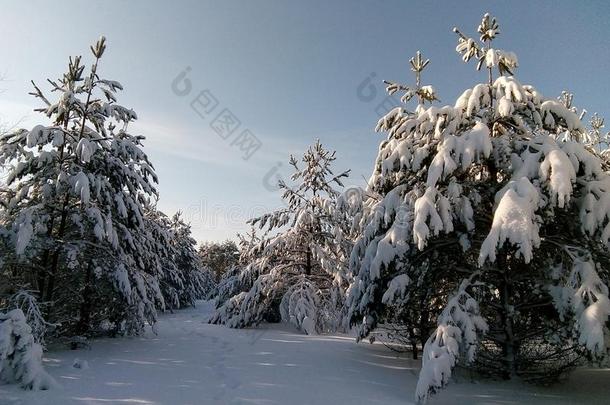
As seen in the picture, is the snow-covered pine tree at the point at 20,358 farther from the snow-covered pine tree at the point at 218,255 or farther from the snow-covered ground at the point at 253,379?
the snow-covered pine tree at the point at 218,255

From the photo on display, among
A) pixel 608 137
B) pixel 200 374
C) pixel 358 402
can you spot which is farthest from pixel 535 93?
pixel 608 137

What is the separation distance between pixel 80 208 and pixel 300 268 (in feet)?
25.2

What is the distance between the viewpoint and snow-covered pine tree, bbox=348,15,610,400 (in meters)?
5.20

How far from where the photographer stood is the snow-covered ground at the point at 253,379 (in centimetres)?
516

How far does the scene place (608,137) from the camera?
17641 millimetres

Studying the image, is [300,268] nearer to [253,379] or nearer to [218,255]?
[253,379]

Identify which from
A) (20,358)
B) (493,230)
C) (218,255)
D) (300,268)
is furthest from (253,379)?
(218,255)

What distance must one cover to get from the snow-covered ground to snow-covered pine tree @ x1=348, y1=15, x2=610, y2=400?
60 cm

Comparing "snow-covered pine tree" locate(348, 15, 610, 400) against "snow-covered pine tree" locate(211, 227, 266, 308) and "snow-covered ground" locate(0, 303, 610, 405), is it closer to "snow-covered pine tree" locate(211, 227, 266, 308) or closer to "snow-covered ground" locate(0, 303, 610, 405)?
"snow-covered ground" locate(0, 303, 610, 405)

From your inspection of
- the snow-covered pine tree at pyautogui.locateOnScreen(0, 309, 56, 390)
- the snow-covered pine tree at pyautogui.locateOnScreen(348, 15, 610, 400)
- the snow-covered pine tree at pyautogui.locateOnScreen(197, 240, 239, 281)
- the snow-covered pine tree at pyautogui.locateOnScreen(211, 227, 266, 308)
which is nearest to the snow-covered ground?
the snow-covered pine tree at pyautogui.locateOnScreen(0, 309, 56, 390)

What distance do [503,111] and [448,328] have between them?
3.42 metres

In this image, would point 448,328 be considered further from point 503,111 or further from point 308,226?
point 308,226

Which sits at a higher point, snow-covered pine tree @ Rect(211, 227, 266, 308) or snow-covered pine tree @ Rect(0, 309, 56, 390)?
snow-covered pine tree @ Rect(211, 227, 266, 308)

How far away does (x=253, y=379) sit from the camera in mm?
6004
